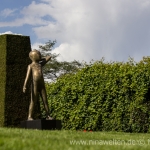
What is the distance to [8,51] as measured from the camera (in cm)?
1552

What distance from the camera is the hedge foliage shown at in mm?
15078

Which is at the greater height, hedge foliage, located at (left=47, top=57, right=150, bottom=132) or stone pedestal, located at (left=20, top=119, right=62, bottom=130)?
hedge foliage, located at (left=47, top=57, right=150, bottom=132)

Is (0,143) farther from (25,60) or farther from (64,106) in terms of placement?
(64,106)

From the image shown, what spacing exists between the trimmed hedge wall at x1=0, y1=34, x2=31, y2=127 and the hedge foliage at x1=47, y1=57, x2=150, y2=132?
2636 mm

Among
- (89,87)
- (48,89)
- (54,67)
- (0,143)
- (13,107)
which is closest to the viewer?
(0,143)

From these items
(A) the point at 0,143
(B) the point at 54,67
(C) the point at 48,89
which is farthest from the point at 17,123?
(B) the point at 54,67

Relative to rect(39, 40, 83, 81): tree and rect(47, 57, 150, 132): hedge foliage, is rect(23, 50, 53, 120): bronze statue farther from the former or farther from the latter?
rect(39, 40, 83, 81): tree

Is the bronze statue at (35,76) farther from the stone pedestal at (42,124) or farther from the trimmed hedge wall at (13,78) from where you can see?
the trimmed hedge wall at (13,78)

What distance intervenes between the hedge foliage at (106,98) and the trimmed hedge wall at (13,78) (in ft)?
8.65

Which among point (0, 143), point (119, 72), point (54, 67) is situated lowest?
point (0, 143)

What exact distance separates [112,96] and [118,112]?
734mm

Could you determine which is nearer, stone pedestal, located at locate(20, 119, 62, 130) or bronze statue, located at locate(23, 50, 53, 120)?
stone pedestal, located at locate(20, 119, 62, 130)

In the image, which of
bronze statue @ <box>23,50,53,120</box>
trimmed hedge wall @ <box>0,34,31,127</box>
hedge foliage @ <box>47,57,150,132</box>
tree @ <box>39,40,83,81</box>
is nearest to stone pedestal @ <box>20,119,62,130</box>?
bronze statue @ <box>23,50,53,120</box>

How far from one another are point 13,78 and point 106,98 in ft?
12.5
